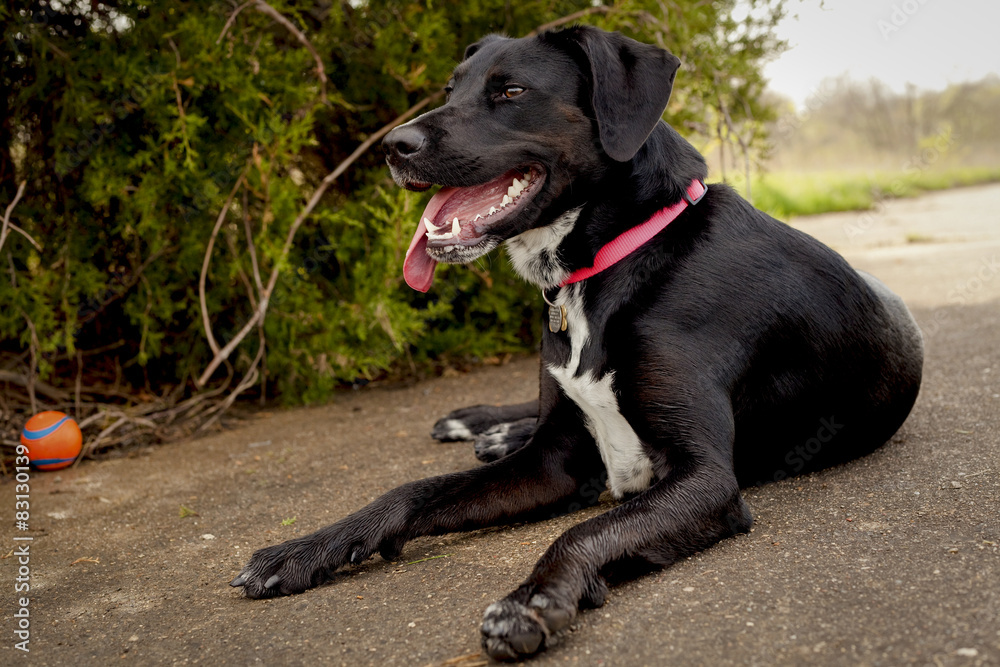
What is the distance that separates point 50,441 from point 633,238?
2.83m

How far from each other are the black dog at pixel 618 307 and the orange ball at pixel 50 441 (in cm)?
191

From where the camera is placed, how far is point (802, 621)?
182 centimetres

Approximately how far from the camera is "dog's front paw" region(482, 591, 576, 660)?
5.88 feet

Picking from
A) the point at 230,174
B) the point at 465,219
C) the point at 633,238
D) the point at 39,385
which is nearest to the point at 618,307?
the point at 633,238

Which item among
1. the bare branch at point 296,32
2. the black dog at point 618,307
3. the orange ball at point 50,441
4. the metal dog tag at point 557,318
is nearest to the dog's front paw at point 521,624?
the black dog at point 618,307

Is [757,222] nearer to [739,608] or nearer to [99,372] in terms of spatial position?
[739,608]

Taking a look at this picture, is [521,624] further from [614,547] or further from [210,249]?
[210,249]

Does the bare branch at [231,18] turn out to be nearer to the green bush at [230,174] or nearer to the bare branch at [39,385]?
the green bush at [230,174]

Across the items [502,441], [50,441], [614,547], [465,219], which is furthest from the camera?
[50,441]

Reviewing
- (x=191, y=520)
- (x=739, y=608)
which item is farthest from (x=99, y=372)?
(x=739, y=608)

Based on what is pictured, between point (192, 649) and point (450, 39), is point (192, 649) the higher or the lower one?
the lower one

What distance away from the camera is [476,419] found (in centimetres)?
393

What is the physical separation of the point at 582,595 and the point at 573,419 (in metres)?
0.87

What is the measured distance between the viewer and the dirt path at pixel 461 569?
1.81 m
